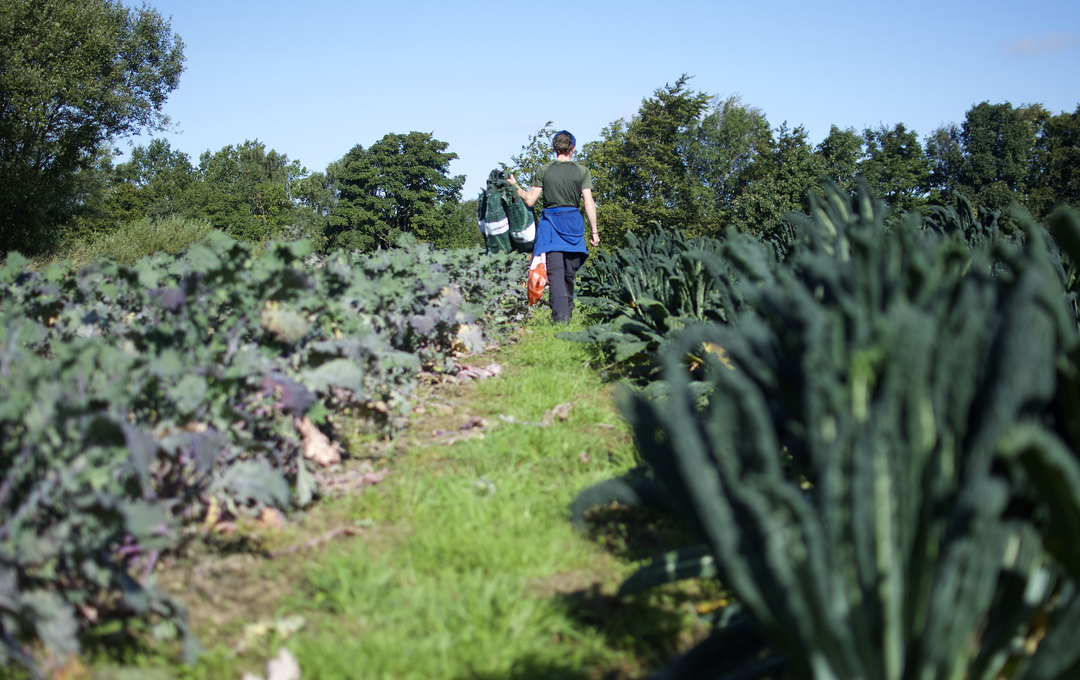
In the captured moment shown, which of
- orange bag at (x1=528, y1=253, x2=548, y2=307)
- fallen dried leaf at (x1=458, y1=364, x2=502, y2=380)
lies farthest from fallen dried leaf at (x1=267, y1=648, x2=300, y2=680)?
orange bag at (x1=528, y1=253, x2=548, y2=307)

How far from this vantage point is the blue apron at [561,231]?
7980mm

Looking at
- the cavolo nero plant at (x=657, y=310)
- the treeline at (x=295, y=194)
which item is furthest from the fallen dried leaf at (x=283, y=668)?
Answer: the treeline at (x=295, y=194)

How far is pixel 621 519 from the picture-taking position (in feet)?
9.50

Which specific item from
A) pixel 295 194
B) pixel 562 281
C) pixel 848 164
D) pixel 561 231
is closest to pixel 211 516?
pixel 561 231

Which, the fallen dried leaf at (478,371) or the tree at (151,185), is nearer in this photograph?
the fallen dried leaf at (478,371)

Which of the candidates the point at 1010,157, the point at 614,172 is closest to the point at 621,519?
the point at 614,172

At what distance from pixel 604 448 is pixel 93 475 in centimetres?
238

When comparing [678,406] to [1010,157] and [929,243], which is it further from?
[1010,157]

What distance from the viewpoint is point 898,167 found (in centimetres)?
5950

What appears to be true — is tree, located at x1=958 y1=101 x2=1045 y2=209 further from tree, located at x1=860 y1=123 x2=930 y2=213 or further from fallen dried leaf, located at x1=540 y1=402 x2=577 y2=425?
fallen dried leaf, located at x1=540 y1=402 x2=577 y2=425

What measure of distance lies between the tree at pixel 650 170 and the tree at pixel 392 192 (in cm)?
1768

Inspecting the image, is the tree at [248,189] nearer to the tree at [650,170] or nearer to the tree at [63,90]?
the tree at [650,170]

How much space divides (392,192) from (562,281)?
206 ft

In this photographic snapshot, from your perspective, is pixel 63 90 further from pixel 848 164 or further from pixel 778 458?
pixel 848 164
